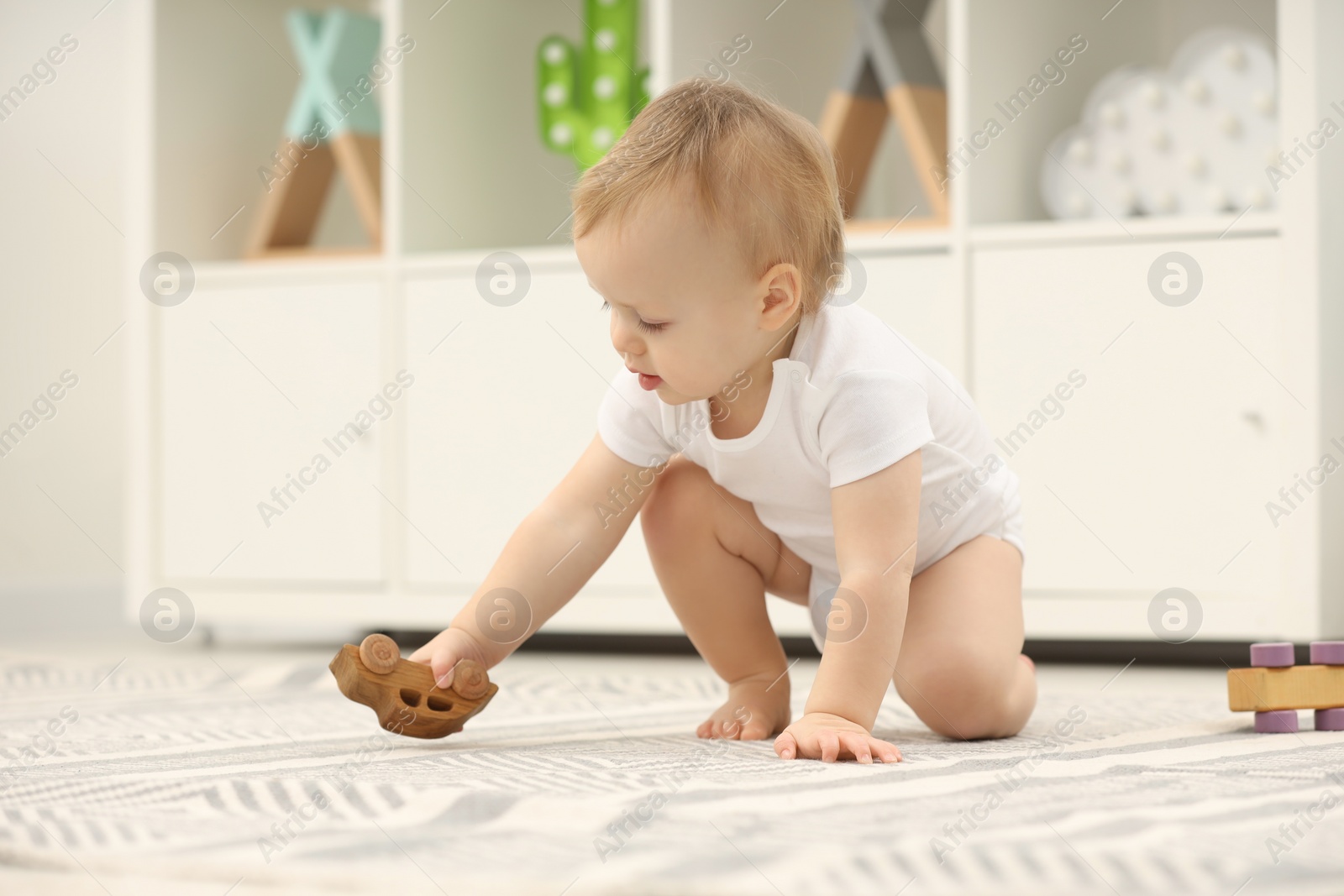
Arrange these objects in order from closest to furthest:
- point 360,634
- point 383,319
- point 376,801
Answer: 1. point 376,801
2. point 383,319
3. point 360,634

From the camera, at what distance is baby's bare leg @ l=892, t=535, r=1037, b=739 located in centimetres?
90

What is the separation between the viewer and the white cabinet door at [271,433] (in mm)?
1755

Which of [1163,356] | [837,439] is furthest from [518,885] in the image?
[1163,356]

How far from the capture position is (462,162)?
186cm

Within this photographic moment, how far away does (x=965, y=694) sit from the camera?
91cm

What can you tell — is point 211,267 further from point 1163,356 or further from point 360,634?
point 1163,356

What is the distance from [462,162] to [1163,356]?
3.02 ft

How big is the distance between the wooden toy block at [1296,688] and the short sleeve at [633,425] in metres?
0.42

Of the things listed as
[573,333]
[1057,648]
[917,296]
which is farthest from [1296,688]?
[573,333]

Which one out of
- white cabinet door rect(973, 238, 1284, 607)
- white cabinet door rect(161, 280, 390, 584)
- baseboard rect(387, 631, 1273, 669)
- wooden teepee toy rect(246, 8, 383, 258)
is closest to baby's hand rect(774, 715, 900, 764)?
white cabinet door rect(973, 238, 1284, 607)

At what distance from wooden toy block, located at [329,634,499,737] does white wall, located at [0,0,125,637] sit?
59.3 inches

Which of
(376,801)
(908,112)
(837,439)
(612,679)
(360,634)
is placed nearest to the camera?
(376,801)

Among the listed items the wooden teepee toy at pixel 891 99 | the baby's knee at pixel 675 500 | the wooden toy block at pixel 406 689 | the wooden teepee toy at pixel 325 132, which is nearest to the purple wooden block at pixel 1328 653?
the baby's knee at pixel 675 500

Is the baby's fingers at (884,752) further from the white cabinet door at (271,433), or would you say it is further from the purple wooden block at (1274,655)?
the white cabinet door at (271,433)
